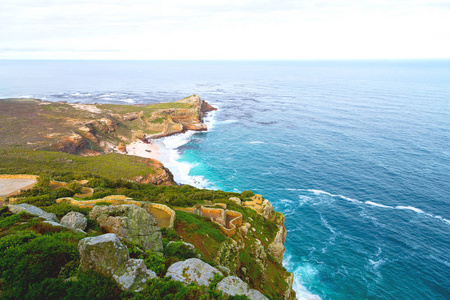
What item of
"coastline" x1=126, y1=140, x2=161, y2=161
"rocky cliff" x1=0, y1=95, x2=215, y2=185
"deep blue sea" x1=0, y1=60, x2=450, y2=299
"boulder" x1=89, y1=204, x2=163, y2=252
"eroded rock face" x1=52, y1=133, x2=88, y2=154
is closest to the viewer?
"boulder" x1=89, y1=204, x2=163, y2=252

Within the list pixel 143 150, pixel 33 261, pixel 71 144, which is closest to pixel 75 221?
pixel 33 261

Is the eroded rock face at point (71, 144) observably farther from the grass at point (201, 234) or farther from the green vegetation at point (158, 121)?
the grass at point (201, 234)

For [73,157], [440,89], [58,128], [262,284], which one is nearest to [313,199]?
[262,284]

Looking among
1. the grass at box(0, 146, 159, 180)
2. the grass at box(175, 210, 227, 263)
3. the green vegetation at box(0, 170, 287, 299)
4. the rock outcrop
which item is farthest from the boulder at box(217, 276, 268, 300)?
the grass at box(0, 146, 159, 180)

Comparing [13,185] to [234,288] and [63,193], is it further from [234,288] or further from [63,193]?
[234,288]

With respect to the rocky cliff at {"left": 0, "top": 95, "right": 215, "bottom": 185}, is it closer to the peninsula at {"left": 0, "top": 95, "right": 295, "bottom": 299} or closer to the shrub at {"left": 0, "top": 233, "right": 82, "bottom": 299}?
the peninsula at {"left": 0, "top": 95, "right": 295, "bottom": 299}

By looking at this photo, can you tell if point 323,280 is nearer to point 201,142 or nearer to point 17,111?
point 201,142
